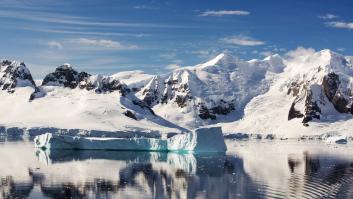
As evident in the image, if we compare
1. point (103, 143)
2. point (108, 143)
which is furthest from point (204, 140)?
point (103, 143)

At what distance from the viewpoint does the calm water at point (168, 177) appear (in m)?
57.2

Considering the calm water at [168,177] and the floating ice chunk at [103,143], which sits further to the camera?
the floating ice chunk at [103,143]

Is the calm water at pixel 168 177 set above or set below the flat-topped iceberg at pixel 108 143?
below

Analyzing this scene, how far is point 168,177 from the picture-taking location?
70.9m

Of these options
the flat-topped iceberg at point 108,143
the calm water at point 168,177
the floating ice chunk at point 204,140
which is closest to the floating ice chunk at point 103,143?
the flat-topped iceberg at point 108,143

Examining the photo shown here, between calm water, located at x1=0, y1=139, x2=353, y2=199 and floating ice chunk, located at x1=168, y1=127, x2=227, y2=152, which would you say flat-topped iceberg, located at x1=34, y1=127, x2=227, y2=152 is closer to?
floating ice chunk, located at x1=168, y1=127, x2=227, y2=152

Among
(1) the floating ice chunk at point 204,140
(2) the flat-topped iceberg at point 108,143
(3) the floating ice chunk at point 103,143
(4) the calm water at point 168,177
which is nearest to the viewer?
(4) the calm water at point 168,177

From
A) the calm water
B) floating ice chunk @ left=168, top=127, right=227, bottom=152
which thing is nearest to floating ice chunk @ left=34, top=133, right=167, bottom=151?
floating ice chunk @ left=168, top=127, right=227, bottom=152

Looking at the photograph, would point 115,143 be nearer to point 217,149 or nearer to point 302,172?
point 217,149

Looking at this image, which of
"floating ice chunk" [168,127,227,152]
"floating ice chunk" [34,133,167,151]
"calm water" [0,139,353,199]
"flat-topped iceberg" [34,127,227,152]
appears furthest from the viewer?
"floating ice chunk" [34,133,167,151]

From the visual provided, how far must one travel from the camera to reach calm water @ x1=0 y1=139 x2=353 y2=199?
188 ft

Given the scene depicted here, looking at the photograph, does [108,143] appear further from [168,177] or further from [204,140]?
[168,177]

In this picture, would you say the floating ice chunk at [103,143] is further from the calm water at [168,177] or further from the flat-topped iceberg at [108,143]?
the calm water at [168,177]

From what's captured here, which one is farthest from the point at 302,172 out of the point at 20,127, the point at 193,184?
the point at 20,127
